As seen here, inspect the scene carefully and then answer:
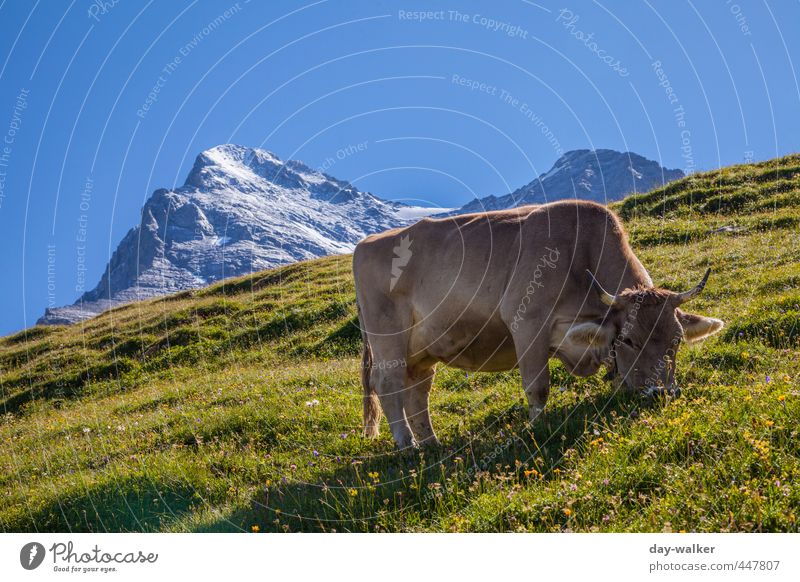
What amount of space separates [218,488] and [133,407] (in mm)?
9148

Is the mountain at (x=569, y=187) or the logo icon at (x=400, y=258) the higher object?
the mountain at (x=569, y=187)

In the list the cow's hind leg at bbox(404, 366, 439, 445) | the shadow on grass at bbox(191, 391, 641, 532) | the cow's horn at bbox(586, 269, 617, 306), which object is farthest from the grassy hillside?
the cow's horn at bbox(586, 269, 617, 306)

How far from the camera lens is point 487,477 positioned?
6211 millimetres

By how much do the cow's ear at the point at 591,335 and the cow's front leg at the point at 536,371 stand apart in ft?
1.29

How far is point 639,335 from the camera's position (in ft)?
25.6

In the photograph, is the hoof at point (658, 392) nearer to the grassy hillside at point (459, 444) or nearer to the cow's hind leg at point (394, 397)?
the grassy hillside at point (459, 444)

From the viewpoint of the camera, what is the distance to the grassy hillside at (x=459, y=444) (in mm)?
5398

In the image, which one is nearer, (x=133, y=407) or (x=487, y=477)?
(x=487, y=477)

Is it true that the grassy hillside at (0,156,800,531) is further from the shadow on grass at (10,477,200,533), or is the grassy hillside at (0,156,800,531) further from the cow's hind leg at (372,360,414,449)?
the cow's hind leg at (372,360,414,449)

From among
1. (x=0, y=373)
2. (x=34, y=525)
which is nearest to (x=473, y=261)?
(x=34, y=525)

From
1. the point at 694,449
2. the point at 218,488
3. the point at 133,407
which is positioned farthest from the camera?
the point at 133,407

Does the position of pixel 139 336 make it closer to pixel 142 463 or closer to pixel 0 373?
pixel 0 373

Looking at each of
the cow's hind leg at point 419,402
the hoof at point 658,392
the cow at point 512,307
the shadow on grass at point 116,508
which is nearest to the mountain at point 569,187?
the cow at point 512,307
